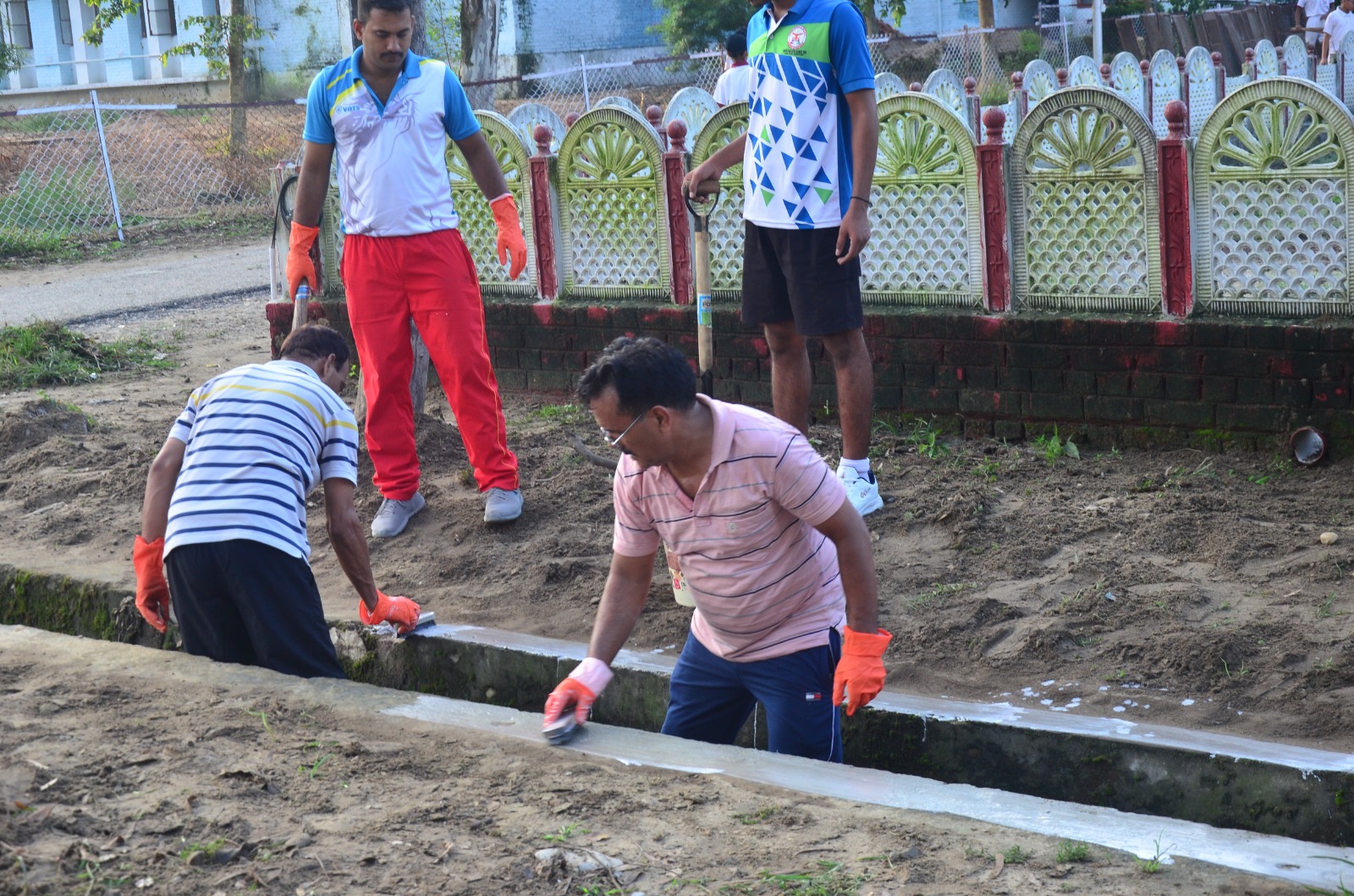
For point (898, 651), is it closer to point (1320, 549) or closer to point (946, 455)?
point (1320, 549)

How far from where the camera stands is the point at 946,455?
19.4ft

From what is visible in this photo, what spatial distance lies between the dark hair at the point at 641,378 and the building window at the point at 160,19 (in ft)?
110

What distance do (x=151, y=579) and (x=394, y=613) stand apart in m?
0.74

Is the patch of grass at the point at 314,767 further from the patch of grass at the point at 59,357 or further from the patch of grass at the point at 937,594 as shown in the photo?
the patch of grass at the point at 59,357

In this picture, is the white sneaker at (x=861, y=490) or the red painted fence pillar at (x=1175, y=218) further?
the red painted fence pillar at (x=1175, y=218)

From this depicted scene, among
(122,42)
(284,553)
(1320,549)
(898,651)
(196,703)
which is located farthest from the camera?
(122,42)

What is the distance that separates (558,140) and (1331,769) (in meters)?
5.60

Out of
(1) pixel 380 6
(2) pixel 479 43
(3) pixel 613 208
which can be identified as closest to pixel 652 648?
(1) pixel 380 6

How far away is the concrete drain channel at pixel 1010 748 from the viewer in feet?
10.1

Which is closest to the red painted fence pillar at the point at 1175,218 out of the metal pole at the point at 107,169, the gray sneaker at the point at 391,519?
the gray sneaker at the point at 391,519

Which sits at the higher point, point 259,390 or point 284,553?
point 259,390

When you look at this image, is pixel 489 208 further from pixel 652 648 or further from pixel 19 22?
pixel 19 22

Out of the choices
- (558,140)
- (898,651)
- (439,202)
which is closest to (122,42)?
(558,140)

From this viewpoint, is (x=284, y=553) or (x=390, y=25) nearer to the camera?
(x=284, y=553)
